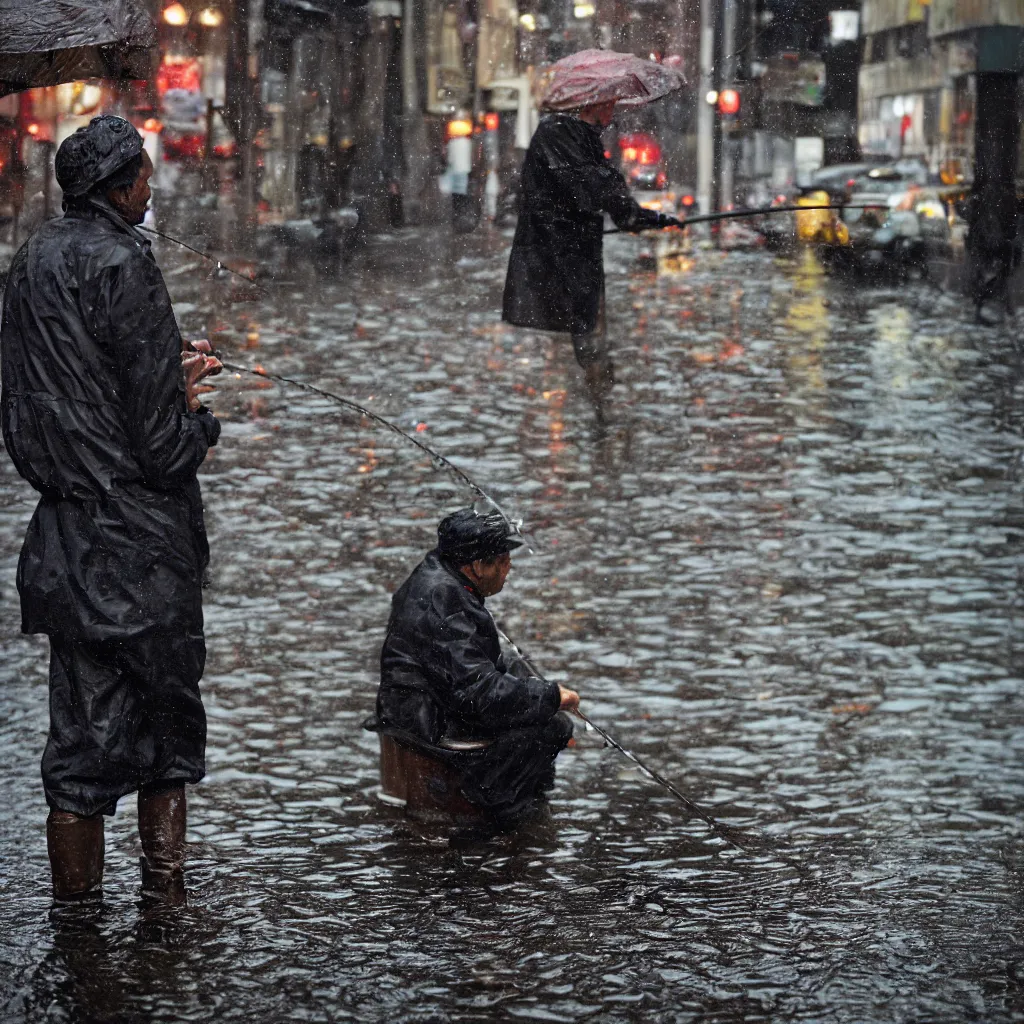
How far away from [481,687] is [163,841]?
112 cm

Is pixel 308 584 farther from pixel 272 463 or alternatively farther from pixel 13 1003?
pixel 13 1003

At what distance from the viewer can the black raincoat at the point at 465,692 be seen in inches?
231

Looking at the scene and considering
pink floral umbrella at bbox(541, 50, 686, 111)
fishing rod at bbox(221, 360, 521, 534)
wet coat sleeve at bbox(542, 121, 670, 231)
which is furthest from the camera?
pink floral umbrella at bbox(541, 50, 686, 111)

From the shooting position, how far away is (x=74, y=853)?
5.07 meters

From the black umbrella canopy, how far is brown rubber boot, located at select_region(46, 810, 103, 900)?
2.72 m

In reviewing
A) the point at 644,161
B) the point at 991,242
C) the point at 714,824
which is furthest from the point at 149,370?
the point at 991,242

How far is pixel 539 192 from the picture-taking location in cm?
1048

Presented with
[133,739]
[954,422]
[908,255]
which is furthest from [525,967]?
[908,255]

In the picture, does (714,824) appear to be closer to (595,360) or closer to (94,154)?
(94,154)

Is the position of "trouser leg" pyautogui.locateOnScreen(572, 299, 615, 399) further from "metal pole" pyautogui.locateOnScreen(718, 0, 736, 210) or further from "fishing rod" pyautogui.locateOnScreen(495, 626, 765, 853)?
"fishing rod" pyautogui.locateOnScreen(495, 626, 765, 853)

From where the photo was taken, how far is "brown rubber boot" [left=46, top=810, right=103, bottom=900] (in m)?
5.03

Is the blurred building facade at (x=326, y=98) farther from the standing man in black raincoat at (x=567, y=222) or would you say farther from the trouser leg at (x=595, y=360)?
the standing man in black raincoat at (x=567, y=222)

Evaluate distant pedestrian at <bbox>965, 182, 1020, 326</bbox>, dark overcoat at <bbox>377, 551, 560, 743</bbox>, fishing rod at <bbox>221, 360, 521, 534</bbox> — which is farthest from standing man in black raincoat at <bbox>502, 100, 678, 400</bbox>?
dark overcoat at <bbox>377, 551, 560, 743</bbox>

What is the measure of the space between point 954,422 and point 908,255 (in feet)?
10.6
